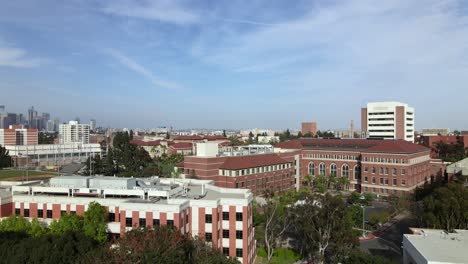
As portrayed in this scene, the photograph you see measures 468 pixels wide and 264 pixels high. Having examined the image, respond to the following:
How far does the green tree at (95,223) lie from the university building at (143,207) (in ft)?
4.34

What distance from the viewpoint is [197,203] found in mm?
29000

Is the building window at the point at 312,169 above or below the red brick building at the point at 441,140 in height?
below

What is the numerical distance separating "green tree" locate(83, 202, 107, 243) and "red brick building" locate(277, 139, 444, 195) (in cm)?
5361

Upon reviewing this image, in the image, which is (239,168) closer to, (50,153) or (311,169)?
(311,169)

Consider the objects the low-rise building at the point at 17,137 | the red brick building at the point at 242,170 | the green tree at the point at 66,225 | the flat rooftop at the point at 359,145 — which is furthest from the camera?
the low-rise building at the point at 17,137

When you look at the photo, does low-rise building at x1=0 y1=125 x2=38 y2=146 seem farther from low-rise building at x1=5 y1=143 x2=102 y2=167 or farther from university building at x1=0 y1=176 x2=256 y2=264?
university building at x1=0 y1=176 x2=256 y2=264

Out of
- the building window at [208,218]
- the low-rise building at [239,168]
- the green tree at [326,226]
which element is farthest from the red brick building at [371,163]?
the building window at [208,218]

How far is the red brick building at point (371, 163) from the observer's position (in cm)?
6556

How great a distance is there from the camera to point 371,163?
68.8 meters

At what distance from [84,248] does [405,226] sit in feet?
129

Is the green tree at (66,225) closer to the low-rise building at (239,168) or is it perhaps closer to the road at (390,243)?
the road at (390,243)

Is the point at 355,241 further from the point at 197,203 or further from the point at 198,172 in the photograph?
the point at 198,172

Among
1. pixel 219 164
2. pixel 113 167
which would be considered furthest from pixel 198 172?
pixel 113 167

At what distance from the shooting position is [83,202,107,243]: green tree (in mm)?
26495
